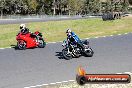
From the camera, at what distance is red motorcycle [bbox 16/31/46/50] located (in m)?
20.8

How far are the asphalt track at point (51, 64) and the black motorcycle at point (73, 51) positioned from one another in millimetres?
269

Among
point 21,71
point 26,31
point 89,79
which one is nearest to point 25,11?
point 26,31

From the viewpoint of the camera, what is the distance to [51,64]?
53.2ft

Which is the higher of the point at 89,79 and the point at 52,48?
the point at 89,79

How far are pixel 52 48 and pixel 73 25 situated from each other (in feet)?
57.7

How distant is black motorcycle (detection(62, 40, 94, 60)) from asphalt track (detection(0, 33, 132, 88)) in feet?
0.88

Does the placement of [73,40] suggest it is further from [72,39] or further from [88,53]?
[88,53]

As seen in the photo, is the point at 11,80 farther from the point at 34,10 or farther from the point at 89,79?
the point at 34,10

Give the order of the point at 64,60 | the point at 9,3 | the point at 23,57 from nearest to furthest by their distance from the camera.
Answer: the point at 64,60, the point at 23,57, the point at 9,3

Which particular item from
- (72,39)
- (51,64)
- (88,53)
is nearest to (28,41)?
(72,39)

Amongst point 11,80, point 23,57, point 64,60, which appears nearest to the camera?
point 11,80

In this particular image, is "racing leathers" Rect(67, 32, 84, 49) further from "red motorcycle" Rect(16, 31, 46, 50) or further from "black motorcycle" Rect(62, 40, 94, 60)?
"red motorcycle" Rect(16, 31, 46, 50)

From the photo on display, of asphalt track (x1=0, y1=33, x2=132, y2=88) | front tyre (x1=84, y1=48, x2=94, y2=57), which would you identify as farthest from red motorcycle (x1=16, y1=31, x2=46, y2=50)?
front tyre (x1=84, y1=48, x2=94, y2=57)

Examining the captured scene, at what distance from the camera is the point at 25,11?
10231 cm
